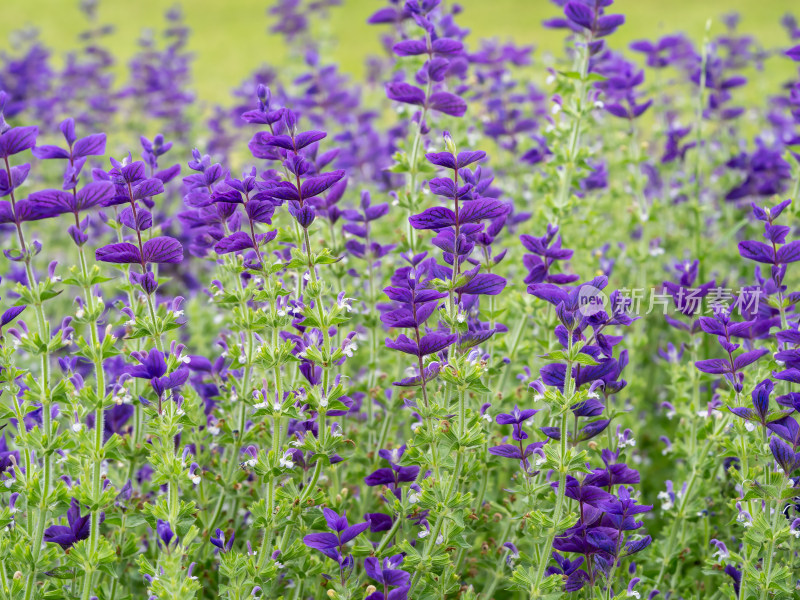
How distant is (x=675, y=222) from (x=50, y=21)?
802 inches

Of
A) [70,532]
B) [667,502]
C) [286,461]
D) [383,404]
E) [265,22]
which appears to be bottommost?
[265,22]

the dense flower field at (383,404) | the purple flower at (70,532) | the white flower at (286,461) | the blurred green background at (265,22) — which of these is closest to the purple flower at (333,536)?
the dense flower field at (383,404)

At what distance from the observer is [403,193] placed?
3543 mm

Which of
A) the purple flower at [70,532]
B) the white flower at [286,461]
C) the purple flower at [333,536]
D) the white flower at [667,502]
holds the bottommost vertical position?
the white flower at [667,502]

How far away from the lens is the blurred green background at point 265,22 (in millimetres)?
18125

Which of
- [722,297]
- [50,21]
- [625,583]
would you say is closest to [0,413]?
[625,583]

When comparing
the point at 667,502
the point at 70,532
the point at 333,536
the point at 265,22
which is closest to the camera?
the point at 333,536

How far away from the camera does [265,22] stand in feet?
71.8

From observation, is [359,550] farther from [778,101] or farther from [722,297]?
[778,101]

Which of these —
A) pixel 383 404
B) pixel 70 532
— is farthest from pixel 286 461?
pixel 383 404

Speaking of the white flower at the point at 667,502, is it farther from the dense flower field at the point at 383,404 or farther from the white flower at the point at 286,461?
the white flower at the point at 286,461

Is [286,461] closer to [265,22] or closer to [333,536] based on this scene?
[333,536]

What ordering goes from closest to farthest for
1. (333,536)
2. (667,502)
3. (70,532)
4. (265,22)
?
1. (333,536)
2. (70,532)
3. (667,502)
4. (265,22)

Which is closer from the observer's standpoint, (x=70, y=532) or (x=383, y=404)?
(x=70, y=532)
